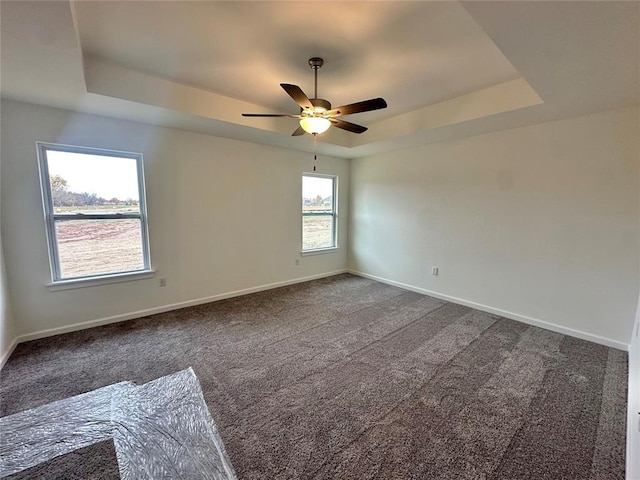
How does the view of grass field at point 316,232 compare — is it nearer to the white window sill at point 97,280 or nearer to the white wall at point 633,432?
the white window sill at point 97,280

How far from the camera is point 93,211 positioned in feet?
10.2

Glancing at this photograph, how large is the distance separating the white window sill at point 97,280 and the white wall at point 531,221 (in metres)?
3.80

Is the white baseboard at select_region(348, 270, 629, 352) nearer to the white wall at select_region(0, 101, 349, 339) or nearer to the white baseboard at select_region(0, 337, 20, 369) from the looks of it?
the white wall at select_region(0, 101, 349, 339)

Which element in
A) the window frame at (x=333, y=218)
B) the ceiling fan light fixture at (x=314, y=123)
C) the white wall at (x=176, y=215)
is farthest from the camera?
the window frame at (x=333, y=218)

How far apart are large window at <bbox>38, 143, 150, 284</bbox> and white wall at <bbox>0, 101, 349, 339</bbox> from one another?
100mm

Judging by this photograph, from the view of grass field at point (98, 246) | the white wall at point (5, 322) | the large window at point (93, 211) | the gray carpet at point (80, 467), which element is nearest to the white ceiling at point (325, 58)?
the large window at point (93, 211)

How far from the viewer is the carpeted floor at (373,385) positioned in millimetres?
1576

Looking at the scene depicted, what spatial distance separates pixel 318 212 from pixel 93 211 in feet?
10.9

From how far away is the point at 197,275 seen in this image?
12.8 ft

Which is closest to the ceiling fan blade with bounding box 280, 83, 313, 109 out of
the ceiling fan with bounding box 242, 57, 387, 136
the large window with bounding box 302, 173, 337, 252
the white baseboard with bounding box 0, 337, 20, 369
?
the ceiling fan with bounding box 242, 57, 387, 136

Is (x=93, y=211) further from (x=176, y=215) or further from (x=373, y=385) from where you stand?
(x=373, y=385)

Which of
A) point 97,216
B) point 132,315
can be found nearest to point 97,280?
point 132,315

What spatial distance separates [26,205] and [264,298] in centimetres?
281

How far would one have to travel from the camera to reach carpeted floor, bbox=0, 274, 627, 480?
1576 mm
